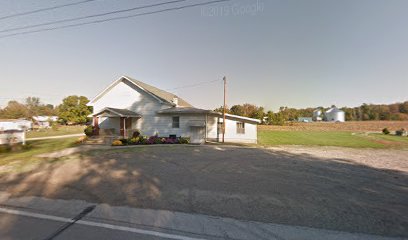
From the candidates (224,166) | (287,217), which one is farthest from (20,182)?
(287,217)

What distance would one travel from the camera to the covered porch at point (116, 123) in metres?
17.4

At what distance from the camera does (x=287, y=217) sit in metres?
3.69

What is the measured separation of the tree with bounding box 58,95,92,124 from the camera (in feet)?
164

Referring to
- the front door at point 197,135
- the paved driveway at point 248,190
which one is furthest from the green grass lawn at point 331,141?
the paved driveway at point 248,190

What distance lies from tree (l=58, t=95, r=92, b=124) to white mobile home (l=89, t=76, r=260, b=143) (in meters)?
37.8

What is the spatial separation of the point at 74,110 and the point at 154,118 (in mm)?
45593

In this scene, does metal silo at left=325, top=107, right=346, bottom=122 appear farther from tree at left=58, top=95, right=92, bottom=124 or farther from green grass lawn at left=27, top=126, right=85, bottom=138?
tree at left=58, top=95, right=92, bottom=124

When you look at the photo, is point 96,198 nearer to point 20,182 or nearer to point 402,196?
point 20,182

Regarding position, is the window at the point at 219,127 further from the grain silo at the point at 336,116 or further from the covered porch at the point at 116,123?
the grain silo at the point at 336,116

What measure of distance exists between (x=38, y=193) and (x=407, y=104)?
153 metres

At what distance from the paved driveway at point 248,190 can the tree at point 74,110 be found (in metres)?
52.2

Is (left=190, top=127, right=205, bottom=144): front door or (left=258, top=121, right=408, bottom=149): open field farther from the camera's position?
(left=190, top=127, right=205, bottom=144): front door

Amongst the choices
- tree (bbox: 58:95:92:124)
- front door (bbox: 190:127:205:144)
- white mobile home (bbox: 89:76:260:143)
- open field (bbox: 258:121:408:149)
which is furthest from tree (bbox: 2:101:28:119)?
open field (bbox: 258:121:408:149)

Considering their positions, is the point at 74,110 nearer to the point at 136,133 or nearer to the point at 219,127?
the point at 136,133
